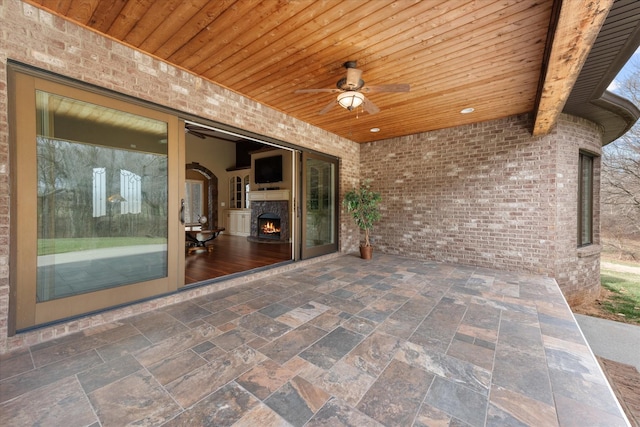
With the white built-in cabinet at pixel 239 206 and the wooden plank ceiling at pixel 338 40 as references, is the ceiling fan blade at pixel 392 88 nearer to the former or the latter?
the wooden plank ceiling at pixel 338 40

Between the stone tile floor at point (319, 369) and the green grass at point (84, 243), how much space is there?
75 centimetres

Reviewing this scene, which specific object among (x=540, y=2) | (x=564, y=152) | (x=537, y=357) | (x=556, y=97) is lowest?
(x=537, y=357)

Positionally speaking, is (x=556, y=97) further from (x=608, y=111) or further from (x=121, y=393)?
(x=121, y=393)

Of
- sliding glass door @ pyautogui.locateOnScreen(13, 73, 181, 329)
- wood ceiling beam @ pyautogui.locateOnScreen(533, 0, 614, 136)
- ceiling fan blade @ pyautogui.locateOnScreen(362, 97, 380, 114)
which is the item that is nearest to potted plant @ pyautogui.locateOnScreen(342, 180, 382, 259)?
ceiling fan blade @ pyautogui.locateOnScreen(362, 97, 380, 114)

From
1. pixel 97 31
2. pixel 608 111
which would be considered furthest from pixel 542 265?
pixel 97 31

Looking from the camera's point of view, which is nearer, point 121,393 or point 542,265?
point 121,393

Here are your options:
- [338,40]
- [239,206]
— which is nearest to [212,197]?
[239,206]

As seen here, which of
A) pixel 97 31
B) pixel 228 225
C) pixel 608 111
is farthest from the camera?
pixel 228 225

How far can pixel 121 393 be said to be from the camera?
1.49m

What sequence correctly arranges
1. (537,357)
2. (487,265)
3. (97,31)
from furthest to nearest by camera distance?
(487,265) < (97,31) < (537,357)

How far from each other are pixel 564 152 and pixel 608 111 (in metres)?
0.93

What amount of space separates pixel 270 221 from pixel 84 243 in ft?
18.1

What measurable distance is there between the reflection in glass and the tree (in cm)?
1093

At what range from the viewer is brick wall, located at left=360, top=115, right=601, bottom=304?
4.24 meters
